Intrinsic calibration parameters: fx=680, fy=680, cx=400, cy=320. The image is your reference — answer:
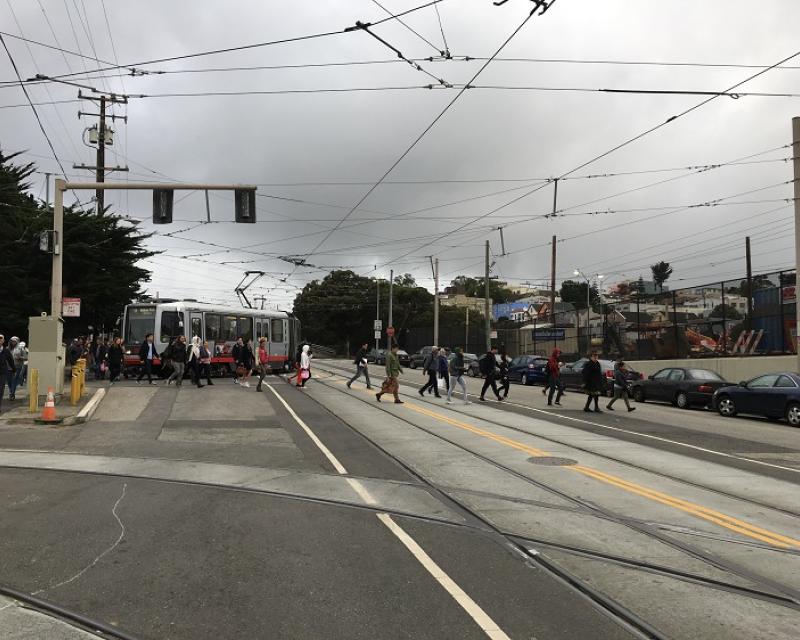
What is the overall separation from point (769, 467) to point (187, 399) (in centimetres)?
1431

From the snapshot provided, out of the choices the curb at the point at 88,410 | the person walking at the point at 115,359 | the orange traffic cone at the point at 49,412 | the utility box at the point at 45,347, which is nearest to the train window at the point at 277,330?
the person walking at the point at 115,359

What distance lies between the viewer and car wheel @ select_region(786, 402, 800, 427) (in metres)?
16.7

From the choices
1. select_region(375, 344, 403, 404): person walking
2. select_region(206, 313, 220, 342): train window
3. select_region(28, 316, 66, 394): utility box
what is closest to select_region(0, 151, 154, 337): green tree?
select_region(206, 313, 220, 342): train window

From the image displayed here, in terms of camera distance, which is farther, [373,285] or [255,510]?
[373,285]

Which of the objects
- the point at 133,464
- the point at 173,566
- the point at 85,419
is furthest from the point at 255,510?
the point at 85,419

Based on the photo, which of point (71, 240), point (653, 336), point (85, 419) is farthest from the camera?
point (653, 336)

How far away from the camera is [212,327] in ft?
95.9

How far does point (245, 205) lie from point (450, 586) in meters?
14.1

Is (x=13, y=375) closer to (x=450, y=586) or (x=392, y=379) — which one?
(x=392, y=379)

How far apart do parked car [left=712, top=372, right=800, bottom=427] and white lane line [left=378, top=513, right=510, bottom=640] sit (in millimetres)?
14134

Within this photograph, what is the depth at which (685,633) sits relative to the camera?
13.7 feet

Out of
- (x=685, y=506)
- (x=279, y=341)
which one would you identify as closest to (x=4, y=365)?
(x=685, y=506)

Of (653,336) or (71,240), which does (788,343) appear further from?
(71,240)

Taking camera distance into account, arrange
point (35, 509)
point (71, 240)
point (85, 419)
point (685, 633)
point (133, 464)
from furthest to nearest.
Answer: point (71, 240)
point (85, 419)
point (133, 464)
point (35, 509)
point (685, 633)
